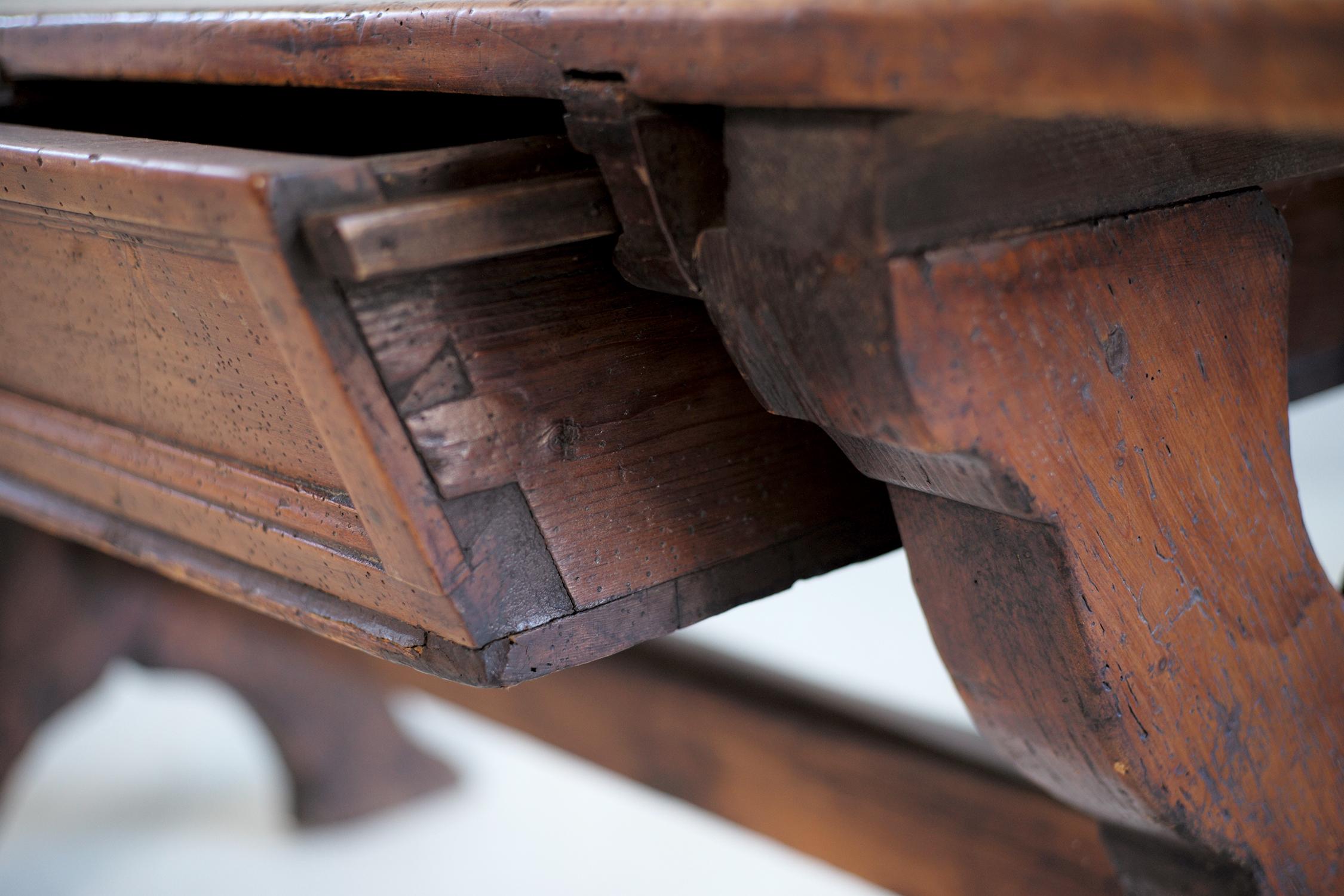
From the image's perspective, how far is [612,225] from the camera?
0.59m

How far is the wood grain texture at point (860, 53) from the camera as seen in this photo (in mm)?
348

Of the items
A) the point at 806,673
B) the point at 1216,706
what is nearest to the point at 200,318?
the point at 1216,706

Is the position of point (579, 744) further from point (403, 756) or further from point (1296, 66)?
point (1296, 66)

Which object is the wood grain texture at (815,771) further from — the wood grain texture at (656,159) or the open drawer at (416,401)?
the wood grain texture at (656,159)

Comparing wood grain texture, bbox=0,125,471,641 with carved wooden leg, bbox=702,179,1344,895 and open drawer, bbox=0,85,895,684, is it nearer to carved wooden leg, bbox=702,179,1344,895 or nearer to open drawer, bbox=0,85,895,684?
open drawer, bbox=0,85,895,684

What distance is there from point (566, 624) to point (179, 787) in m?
1.84

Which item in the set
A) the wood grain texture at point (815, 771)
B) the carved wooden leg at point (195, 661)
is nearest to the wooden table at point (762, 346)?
the wood grain texture at point (815, 771)

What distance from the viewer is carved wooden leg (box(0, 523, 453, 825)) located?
1767 mm

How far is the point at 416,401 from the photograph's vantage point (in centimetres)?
58

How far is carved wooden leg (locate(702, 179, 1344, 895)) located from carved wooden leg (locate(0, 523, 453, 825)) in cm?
106

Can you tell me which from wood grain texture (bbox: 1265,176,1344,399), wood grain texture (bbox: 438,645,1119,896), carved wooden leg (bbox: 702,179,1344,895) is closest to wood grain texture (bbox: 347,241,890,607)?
carved wooden leg (bbox: 702,179,1344,895)

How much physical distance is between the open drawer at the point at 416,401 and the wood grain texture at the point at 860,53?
63 mm

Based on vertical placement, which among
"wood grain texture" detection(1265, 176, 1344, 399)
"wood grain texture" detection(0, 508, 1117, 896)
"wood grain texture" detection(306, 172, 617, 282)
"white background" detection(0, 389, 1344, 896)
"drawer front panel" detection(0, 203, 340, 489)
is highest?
"wood grain texture" detection(1265, 176, 1344, 399)

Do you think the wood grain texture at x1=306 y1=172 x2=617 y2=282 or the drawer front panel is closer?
the wood grain texture at x1=306 y1=172 x2=617 y2=282
